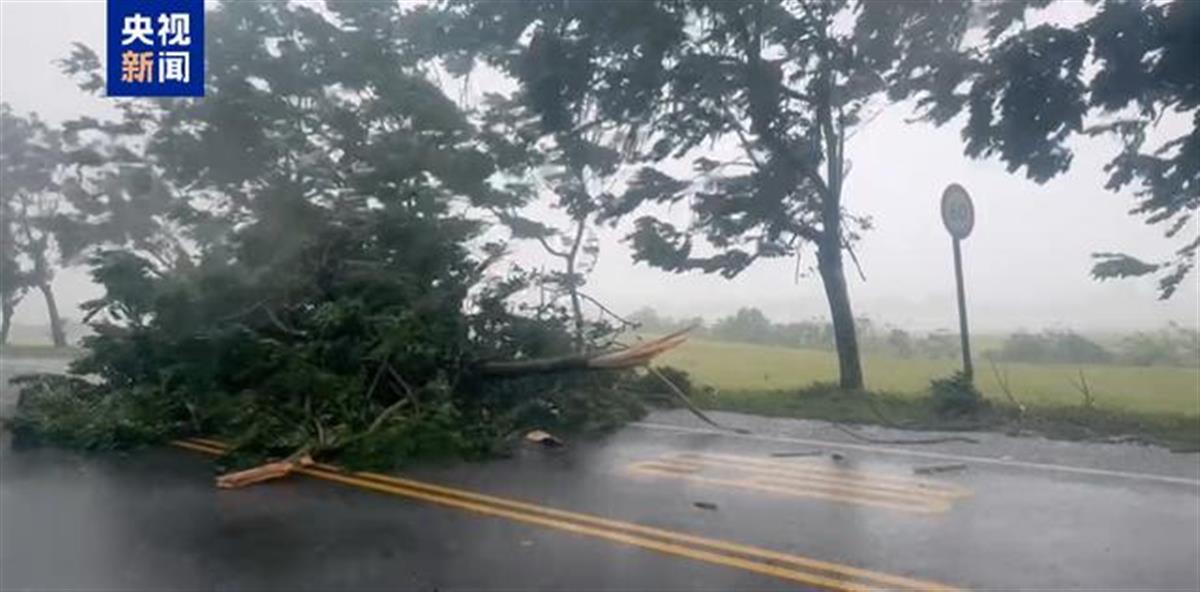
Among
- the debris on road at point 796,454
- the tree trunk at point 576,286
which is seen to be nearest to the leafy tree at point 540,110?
the tree trunk at point 576,286

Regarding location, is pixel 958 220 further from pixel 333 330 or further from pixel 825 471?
pixel 333 330

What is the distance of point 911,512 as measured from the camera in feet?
20.2

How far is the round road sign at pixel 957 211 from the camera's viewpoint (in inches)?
460

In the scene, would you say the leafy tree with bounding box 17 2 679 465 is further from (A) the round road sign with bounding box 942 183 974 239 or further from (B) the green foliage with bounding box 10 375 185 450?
(A) the round road sign with bounding box 942 183 974 239

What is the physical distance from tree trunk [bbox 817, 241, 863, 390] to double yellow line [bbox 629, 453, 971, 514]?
5517mm

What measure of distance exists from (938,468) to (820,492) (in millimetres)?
1485

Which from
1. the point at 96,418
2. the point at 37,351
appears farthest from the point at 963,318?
the point at 37,351

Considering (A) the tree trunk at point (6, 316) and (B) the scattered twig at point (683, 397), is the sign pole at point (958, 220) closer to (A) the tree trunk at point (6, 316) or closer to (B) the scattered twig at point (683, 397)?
(B) the scattered twig at point (683, 397)

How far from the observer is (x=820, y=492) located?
6.81 metres

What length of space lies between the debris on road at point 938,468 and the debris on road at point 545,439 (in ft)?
11.3

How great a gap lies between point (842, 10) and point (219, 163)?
30.7ft

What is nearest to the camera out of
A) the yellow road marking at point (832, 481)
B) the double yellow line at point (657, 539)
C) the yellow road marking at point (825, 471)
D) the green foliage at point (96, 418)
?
the double yellow line at point (657, 539)

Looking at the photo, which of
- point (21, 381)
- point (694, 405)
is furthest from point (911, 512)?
point (21, 381)

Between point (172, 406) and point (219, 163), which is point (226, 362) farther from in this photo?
point (219, 163)
